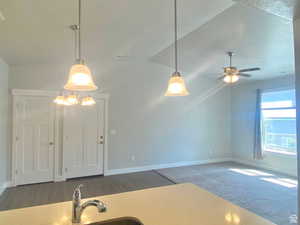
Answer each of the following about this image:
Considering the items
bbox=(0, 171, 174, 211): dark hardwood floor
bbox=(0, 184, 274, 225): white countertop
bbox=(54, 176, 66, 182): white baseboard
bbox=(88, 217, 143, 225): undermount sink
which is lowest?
bbox=(0, 171, 174, 211): dark hardwood floor

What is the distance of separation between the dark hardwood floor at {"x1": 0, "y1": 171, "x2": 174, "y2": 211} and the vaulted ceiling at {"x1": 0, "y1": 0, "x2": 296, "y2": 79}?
2.74 m

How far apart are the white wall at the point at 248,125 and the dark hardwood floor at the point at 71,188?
3.13m

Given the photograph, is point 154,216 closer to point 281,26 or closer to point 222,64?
point 281,26

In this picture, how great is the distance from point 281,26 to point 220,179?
137 inches

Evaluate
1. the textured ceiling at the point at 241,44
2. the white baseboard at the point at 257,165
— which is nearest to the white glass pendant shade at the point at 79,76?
the textured ceiling at the point at 241,44

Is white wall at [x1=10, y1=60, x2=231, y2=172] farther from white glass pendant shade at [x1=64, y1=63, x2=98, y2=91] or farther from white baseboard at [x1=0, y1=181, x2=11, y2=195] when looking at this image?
white glass pendant shade at [x1=64, y1=63, x2=98, y2=91]

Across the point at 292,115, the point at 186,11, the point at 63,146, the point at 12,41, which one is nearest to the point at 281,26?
the point at 186,11

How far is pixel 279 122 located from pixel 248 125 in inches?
36.4

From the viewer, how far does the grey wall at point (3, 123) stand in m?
4.07

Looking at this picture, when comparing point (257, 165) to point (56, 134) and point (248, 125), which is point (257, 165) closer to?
point (248, 125)

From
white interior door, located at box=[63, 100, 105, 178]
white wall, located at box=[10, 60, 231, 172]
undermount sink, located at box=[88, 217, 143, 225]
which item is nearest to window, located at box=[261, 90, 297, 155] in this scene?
white wall, located at box=[10, 60, 231, 172]

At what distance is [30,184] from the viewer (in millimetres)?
4680

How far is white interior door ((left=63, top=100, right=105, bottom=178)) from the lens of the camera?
5031 millimetres

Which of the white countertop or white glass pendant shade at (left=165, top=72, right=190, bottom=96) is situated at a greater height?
white glass pendant shade at (left=165, top=72, right=190, bottom=96)
